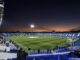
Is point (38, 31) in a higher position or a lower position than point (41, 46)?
higher

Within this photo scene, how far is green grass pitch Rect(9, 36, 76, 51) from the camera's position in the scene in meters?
2.78

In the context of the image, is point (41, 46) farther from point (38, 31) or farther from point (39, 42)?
point (38, 31)

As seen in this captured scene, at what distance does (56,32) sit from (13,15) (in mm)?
757

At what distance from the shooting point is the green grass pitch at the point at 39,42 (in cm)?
278

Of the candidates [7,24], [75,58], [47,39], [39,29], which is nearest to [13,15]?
[7,24]

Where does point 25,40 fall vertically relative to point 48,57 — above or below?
above

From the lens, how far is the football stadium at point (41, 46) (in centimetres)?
274

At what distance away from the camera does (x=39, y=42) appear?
111 inches

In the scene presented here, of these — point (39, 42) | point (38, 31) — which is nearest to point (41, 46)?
point (39, 42)

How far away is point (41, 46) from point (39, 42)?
7cm

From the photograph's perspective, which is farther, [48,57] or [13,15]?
[13,15]

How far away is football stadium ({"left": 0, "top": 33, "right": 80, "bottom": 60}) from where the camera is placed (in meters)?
2.74

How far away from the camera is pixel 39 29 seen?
9.57 feet

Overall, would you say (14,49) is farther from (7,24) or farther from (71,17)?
(71,17)
